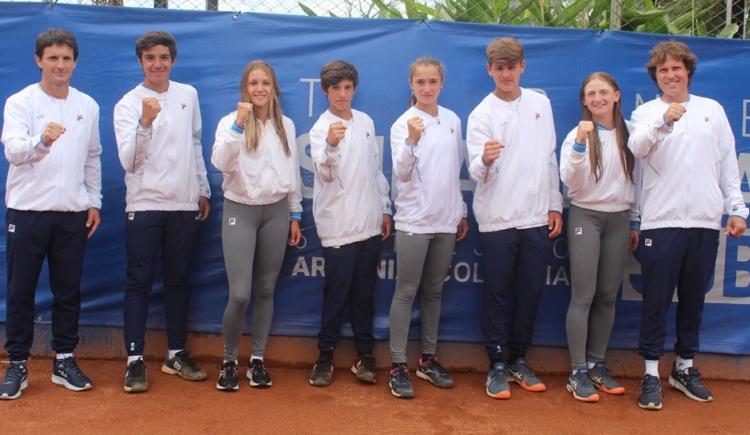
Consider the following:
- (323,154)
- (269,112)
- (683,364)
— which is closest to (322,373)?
(323,154)

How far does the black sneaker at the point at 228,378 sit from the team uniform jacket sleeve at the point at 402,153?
53.9 inches

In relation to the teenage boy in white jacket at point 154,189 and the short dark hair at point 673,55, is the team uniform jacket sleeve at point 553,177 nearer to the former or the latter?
the short dark hair at point 673,55

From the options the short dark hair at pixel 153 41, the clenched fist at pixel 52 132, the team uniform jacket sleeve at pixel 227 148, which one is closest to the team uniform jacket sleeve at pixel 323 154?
the team uniform jacket sleeve at pixel 227 148

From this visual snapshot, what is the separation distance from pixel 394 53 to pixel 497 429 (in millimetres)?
2224

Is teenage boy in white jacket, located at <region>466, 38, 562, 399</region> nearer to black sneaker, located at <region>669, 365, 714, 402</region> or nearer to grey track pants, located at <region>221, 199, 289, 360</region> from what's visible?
black sneaker, located at <region>669, 365, 714, 402</region>

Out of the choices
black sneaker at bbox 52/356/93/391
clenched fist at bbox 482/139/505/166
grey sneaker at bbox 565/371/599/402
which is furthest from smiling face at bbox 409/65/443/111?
black sneaker at bbox 52/356/93/391

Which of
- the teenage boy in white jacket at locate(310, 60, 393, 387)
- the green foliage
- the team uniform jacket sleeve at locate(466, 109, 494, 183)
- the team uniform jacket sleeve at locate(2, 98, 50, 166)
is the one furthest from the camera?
the green foliage

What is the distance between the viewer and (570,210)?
4309 millimetres

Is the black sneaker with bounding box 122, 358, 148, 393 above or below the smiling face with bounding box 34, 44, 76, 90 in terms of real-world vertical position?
below

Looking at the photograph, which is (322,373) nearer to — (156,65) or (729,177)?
(156,65)

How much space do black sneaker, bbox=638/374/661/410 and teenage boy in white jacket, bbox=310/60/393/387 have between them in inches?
57.3

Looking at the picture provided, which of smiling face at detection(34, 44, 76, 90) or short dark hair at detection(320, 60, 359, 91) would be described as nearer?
smiling face at detection(34, 44, 76, 90)

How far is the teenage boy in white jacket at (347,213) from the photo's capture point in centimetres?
420

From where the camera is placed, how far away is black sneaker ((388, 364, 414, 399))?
4113mm
